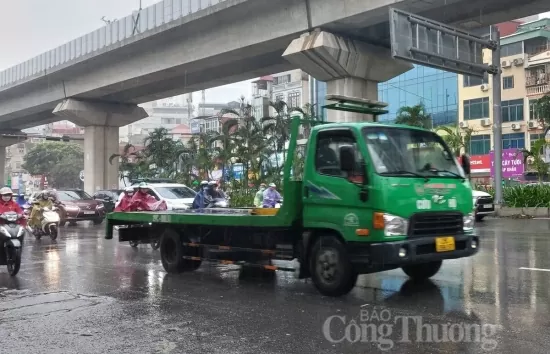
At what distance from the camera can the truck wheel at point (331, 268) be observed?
7.22 m

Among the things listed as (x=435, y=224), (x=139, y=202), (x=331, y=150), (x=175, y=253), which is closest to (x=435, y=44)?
(x=139, y=202)

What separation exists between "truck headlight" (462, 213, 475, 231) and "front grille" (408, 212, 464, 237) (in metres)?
0.08

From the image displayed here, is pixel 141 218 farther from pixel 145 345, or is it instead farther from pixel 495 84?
pixel 495 84

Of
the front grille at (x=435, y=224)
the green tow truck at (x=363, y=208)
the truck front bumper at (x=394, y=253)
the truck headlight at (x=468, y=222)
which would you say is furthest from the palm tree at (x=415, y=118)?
the truck front bumper at (x=394, y=253)

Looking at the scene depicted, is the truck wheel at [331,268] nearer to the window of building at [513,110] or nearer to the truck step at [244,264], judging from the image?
the truck step at [244,264]

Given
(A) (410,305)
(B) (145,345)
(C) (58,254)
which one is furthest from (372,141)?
(C) (58,254)

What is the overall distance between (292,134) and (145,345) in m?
3.69

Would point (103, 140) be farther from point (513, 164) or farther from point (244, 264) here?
point (244, 264)

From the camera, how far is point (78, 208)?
79.2 feet

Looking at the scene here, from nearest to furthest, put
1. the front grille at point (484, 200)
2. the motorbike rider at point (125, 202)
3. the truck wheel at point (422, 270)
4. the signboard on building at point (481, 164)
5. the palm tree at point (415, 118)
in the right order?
the truck wheel at point (422, 270), the motorbike rider at point (125, 202), the front grille at point (484, 200), the palm tree at point (415, 118), the signboard on building at point (481, 164)

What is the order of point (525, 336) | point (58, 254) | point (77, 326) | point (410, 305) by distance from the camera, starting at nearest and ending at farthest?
point (525, 336) → point (77, 326) → point (410, 305) → point (58, 254)

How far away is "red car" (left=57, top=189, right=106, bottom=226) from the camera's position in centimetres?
2381

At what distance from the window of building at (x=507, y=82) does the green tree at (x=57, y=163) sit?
181ft

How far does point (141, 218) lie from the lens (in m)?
10.5
